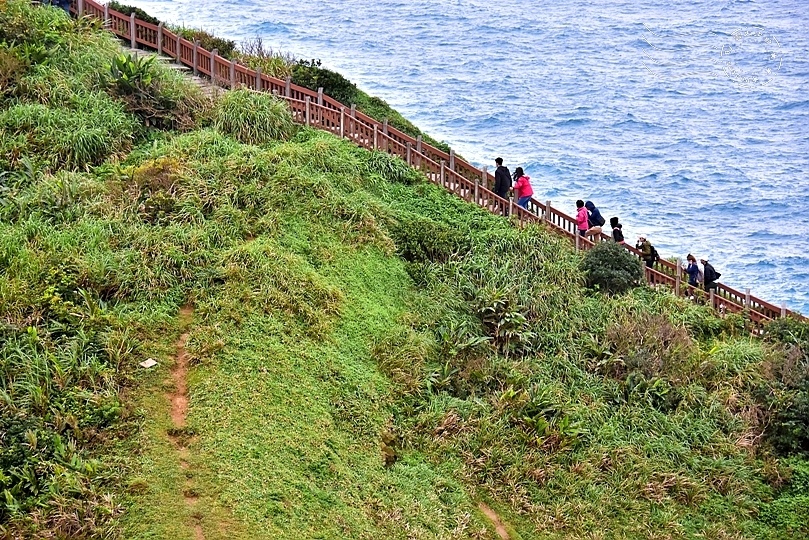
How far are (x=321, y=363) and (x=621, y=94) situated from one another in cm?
3664

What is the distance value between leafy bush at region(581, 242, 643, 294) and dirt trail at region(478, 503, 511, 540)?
7202mm

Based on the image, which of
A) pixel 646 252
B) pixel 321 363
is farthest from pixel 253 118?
pixel 646 252

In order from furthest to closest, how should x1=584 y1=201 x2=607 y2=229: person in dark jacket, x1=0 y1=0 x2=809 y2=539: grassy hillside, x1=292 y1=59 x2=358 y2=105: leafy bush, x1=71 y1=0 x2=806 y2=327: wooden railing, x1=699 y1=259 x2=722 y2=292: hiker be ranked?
x1=292 y1=59 x2=358 y2=105: leafy bush → x1=584 y1=201 x2=607 y2=229: person in dark jacket → x1=699 y1=259 x2=722 y2=292: hiker → x1=71 y1=0 x2=806 y2=327: wooden railing → x1=0 y1=0 x2=809 y2=539: grassy hillside

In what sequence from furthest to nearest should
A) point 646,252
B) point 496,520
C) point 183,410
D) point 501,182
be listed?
1. point 501,182
2. point 646,252
3. point 496,520
4. point 183,410

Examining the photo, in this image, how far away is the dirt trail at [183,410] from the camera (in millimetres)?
11055

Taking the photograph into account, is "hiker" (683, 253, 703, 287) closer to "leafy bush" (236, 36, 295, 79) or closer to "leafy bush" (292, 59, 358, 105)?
"leafy bush" (292, 59, 358, 105)

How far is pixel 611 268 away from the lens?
18.7 m

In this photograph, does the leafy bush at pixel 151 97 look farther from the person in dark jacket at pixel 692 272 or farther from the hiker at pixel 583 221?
the person in dark jacket at pixel 692 272

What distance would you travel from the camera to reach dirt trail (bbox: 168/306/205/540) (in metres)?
11.1

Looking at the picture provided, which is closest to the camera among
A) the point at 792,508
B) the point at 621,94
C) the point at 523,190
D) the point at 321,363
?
the point at 792,508

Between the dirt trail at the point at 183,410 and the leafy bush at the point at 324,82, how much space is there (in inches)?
456

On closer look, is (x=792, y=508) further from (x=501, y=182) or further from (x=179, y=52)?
(x=179, y=52)

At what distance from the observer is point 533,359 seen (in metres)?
15.8

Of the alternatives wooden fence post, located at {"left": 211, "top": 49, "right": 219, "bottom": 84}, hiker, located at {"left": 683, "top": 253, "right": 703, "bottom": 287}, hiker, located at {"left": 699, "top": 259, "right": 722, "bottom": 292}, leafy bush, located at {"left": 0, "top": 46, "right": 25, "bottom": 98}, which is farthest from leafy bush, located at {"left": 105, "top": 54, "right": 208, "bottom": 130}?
hiker, located at {"left": 699, "top": 259, "right": 722, "bottom": 292}
